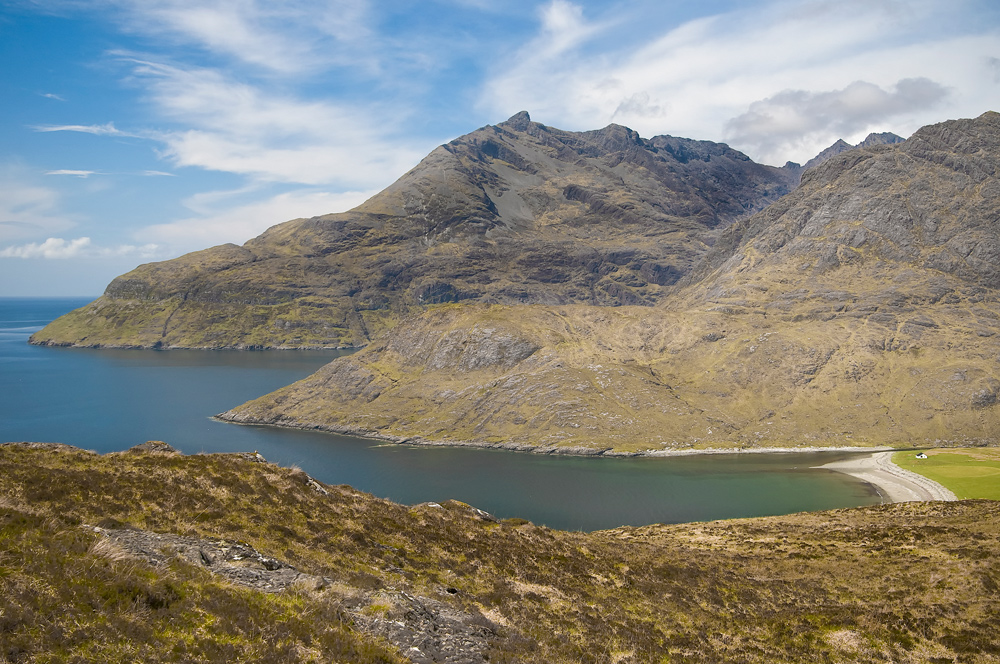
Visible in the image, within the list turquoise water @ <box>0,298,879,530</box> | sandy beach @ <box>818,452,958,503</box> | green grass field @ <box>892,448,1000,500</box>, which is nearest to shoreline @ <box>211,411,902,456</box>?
turquoise water @ <box>0,298,879,530</box>

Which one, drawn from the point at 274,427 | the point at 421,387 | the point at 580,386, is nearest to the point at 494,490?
the point at 580,386

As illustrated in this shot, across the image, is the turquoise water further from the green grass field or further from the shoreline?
the green grass field

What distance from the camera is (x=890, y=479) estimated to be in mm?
123750

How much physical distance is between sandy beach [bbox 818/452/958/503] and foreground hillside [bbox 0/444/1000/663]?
240 ft

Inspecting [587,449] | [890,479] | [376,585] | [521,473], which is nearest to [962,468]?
[890,479]

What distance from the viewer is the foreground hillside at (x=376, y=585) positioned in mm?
16969

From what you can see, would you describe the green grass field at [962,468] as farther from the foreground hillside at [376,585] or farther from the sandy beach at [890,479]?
the foreground hillside at [376,585]

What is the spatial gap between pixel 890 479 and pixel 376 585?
13546 centimetres

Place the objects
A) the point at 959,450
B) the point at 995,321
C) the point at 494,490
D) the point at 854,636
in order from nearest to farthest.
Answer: the point at 854,636, the point at 494,490, the point at 959,450, the point at 995,321

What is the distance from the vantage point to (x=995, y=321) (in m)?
190

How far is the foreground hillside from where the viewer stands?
668 inches

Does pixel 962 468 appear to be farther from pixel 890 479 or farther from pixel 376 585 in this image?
pixel 376 585

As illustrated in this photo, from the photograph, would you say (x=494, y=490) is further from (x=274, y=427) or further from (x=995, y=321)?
(x=995, y=321)

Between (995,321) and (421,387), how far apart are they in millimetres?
193568
